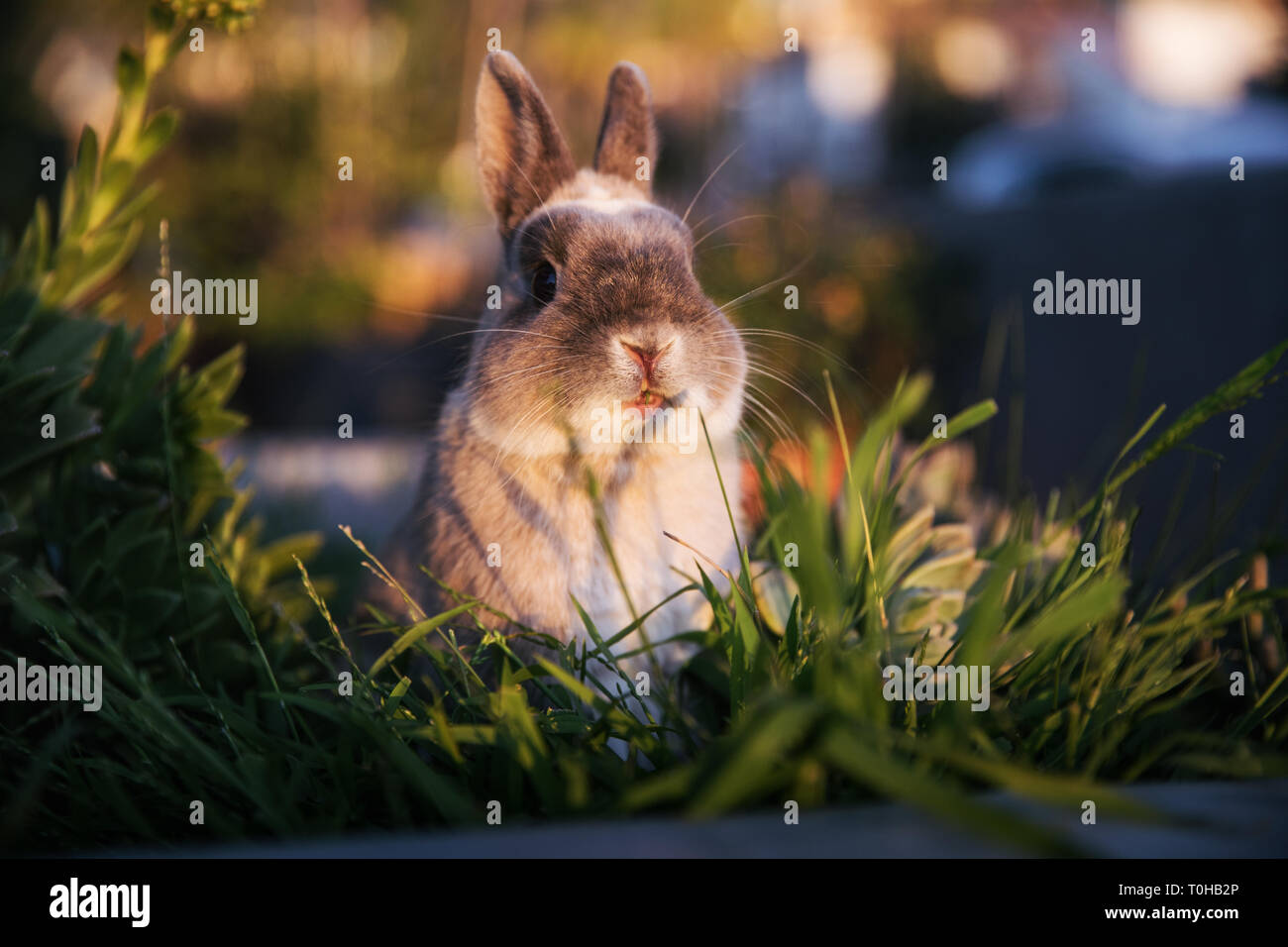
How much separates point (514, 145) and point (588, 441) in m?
1.08

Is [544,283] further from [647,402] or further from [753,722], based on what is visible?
[753,722]

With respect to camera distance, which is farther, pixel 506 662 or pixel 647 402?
pixel 647 402

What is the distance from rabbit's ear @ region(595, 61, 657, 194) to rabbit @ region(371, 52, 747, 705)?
30cm

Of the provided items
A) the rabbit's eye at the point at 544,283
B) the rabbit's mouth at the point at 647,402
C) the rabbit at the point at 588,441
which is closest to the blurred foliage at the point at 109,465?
the rabbit at the point at 588,441

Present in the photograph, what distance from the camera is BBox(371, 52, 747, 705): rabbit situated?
2.22m

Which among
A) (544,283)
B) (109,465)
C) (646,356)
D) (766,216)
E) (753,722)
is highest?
(766,216)

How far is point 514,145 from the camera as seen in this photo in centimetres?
280

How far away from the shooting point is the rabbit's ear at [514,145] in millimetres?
2659

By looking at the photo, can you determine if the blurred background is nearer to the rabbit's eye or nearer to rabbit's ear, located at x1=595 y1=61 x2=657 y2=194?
rabbit's ear, located at x1=595 y1=61 x2=657 y2=194

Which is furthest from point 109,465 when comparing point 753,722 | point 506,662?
point 753,722
